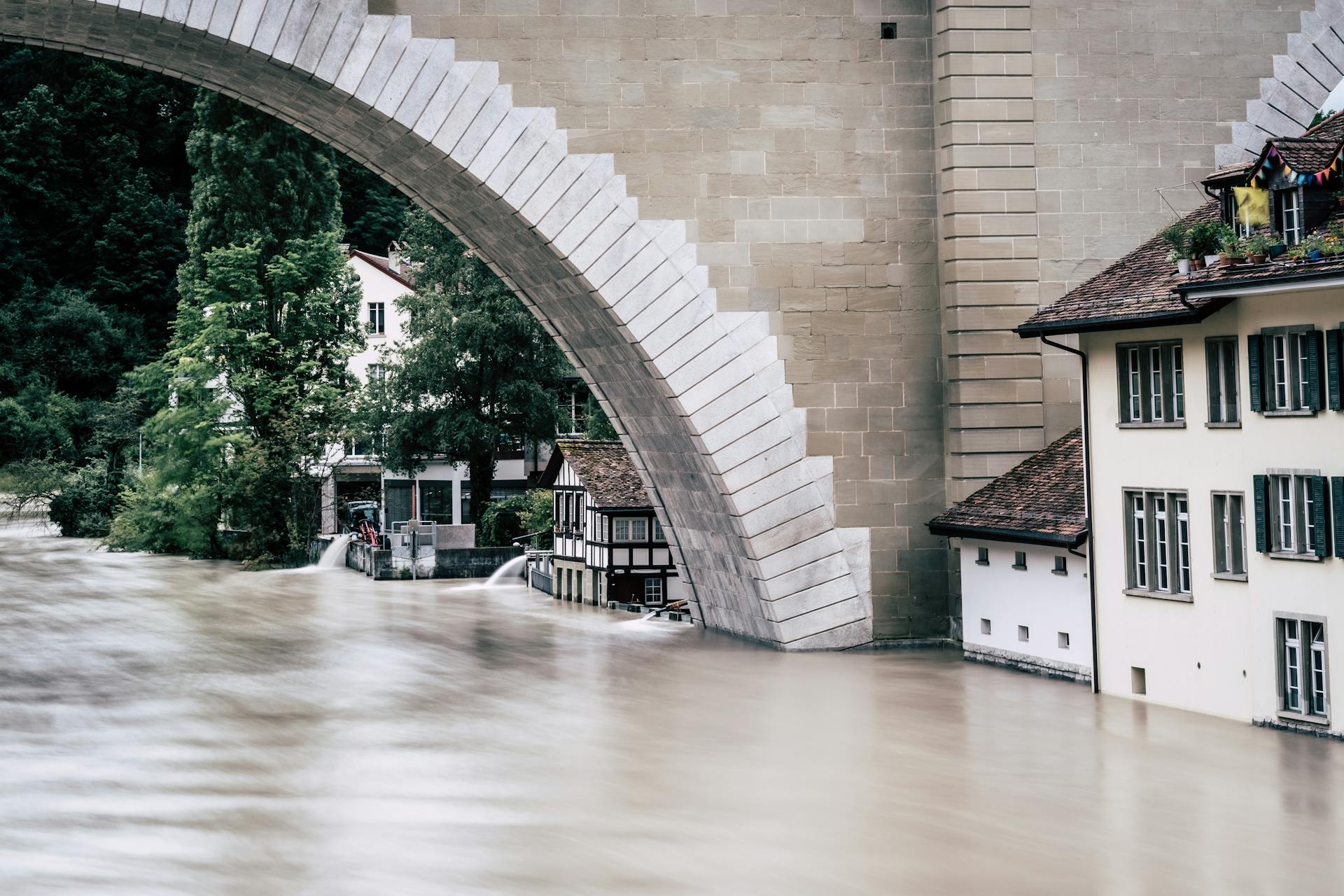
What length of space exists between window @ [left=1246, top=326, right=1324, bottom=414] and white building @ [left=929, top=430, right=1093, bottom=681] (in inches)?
111

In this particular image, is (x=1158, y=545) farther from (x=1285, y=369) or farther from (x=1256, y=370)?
(x=1285, y=369)

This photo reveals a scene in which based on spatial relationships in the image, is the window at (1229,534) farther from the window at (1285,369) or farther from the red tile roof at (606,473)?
the red tile roof at (606,473)

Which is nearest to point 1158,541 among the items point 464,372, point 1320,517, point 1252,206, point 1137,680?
point 1137,680

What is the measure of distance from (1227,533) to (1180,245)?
263 cm

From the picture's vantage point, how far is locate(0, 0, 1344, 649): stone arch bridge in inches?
773

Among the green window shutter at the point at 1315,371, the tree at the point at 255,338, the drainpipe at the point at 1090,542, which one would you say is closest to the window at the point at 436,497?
the tree at the point at 255,338

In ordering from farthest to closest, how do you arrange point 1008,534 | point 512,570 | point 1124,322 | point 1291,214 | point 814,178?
1. point 512,570
2. point 814,178
3. point 1008,534
4. point 1124,322
5. point 1291,214

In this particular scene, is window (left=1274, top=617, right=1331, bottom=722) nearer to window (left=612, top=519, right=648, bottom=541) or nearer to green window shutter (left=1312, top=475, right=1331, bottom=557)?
green window shutter (left=1312, top=475, right=1331, bottom=557)

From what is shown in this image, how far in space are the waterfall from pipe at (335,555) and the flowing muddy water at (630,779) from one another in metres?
19.1

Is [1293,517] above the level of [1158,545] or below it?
above

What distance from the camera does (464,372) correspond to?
4266 cm

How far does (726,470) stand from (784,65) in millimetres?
4773

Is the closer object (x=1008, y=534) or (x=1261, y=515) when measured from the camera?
(x=1261, y=515)

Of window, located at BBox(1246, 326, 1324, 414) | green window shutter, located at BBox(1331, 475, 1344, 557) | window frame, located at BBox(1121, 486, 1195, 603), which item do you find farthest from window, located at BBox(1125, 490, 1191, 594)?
green window shutter, located at BBox(1331, 475, 1344, 557)
